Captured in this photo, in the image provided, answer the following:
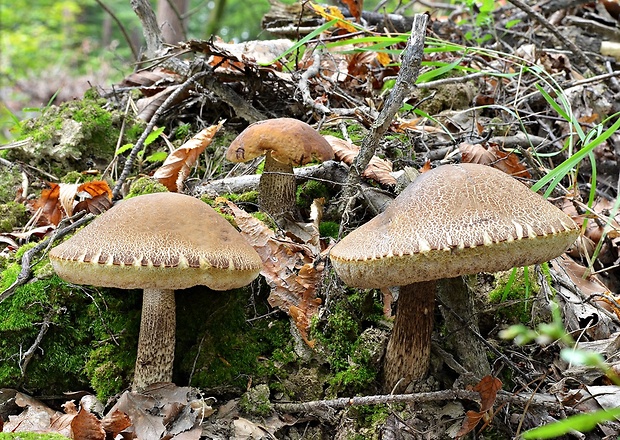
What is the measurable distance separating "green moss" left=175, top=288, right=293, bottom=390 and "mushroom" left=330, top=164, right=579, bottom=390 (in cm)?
83

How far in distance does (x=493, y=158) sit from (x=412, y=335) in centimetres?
158

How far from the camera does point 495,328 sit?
2.68 metres

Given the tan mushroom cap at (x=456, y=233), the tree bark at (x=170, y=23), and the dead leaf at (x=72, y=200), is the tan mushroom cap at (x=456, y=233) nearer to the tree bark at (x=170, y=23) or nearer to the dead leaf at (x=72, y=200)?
the dead leaf at (x=72, y=200)

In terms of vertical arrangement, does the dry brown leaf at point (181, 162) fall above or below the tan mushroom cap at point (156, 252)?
below

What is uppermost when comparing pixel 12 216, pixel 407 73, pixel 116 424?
pixel 407 73

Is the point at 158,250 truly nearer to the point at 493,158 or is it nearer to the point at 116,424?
the point at 116,424

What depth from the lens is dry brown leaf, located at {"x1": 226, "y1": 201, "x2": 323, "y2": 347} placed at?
263 centimetres

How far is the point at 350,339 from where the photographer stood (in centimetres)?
259

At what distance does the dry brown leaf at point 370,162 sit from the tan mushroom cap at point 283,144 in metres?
0.37

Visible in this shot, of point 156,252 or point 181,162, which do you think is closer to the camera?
point 156,252

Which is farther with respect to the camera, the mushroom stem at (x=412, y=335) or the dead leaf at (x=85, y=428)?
the mushroom stem at (x=412, y=335)

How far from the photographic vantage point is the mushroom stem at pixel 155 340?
93.6 inches

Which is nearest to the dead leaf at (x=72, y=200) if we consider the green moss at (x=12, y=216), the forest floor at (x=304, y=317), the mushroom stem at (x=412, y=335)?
the forest floor at (x=304, y=317)

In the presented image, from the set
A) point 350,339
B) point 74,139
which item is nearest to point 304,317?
point 350,339
